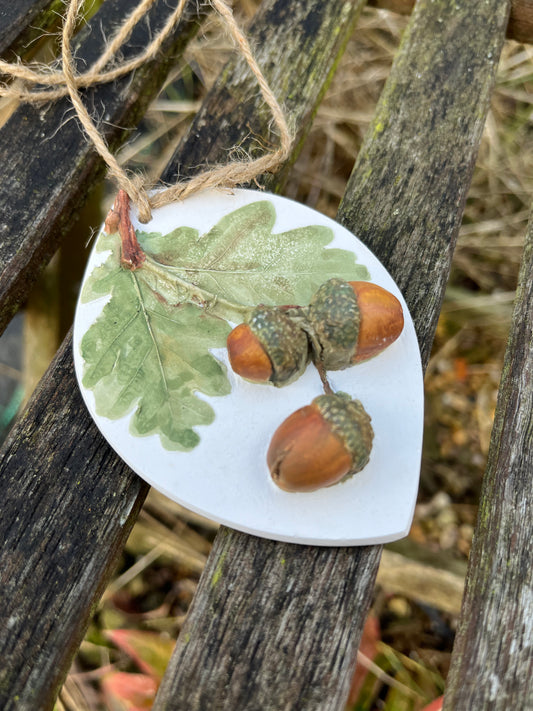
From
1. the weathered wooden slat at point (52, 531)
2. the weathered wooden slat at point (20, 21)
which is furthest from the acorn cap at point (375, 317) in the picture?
the weathered wooden slat at point (20, 21)

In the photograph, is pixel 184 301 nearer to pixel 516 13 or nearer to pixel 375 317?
pixel 375 317

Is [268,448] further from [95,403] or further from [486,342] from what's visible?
[486,342]

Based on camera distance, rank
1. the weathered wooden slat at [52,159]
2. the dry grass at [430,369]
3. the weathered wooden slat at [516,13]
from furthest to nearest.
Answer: the dry grass at [430,369] → the weathered wooden slat at [516,13] → the weathered wooden slat at [52,159]

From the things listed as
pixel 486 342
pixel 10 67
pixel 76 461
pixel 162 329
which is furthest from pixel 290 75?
pixel 486 342

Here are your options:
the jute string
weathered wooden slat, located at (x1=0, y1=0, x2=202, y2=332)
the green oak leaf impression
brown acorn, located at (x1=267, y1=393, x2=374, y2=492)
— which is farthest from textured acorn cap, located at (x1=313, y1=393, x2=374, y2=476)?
weathered wooden slat, located at (x1=0, y1=0, x2=202, y2=332)

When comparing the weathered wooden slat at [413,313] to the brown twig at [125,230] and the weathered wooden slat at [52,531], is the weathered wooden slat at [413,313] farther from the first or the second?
the brown twig at [125,230]

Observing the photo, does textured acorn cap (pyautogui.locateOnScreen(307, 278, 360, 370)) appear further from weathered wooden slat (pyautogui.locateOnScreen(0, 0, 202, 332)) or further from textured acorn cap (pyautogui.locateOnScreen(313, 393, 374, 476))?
weathered wooden slat (pyautogui.locateOnScreen(0, 0, 202, 332))

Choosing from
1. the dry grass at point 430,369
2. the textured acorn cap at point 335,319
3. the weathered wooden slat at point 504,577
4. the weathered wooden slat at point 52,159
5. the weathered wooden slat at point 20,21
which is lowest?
the dry grass at point 430,369
